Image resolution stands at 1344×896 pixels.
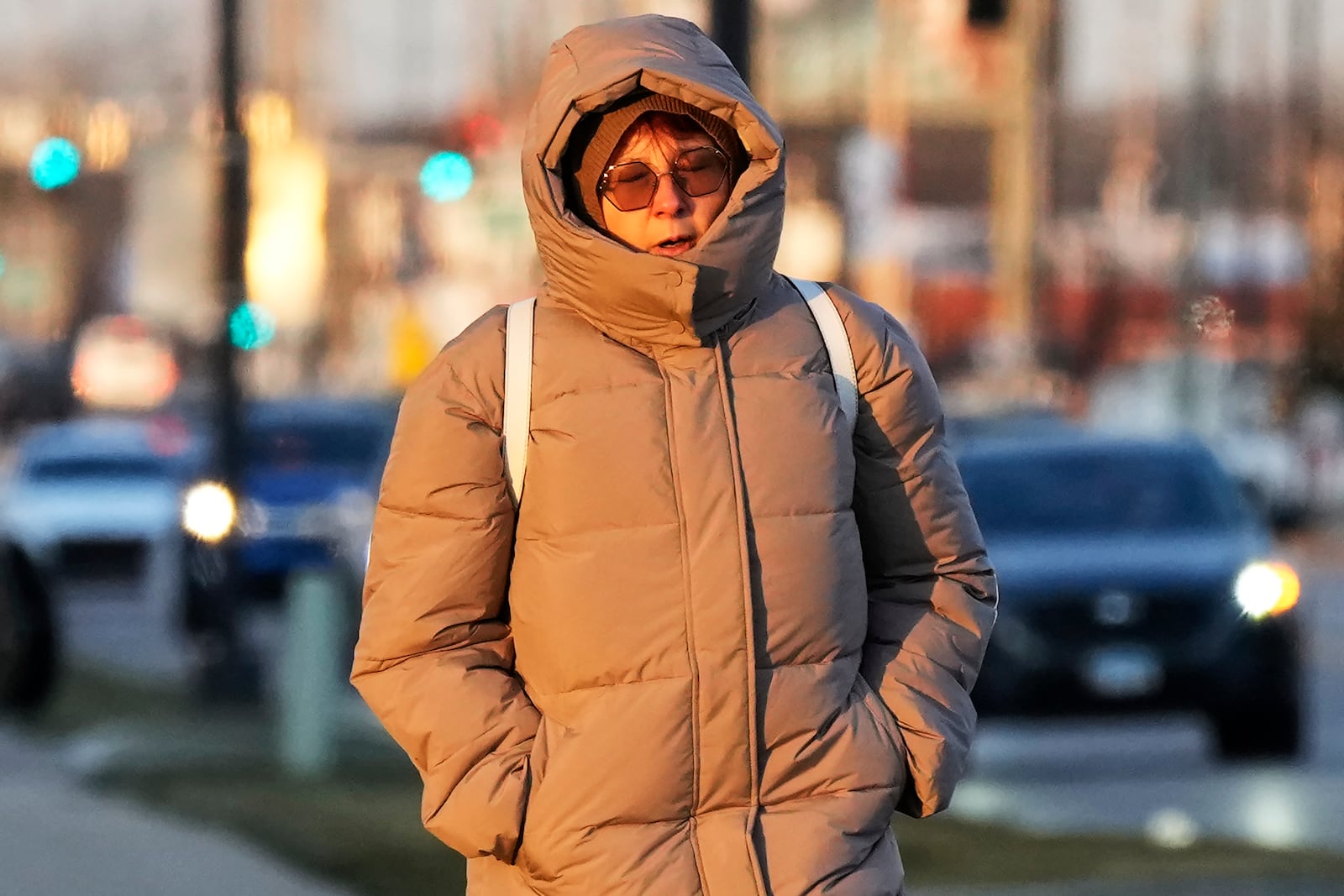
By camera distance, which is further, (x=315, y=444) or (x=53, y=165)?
(x=315, y=444)

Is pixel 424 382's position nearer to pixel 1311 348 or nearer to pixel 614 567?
pixel 614 567

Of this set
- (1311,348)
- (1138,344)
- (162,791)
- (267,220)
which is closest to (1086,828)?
(162,791)

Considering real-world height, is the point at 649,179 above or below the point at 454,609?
above

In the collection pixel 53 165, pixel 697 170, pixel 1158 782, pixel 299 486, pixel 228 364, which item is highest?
pixel 53 165

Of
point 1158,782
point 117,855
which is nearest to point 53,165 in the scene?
point 1158,782

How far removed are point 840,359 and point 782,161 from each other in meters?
0.28

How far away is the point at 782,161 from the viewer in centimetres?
364

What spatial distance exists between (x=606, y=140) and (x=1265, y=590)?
31.2 ft

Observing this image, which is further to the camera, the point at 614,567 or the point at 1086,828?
the point at 1086,828

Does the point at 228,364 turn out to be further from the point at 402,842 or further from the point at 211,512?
the point at 402,842

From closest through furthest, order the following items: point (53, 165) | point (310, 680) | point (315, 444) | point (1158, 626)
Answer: point (310, 680) < point (1158, 626) < point (53, 165) < point (315, 444)

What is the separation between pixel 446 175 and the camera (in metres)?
18.0

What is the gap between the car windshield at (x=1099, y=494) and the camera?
13.4 m

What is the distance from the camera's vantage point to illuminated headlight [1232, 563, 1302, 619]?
12.6m
